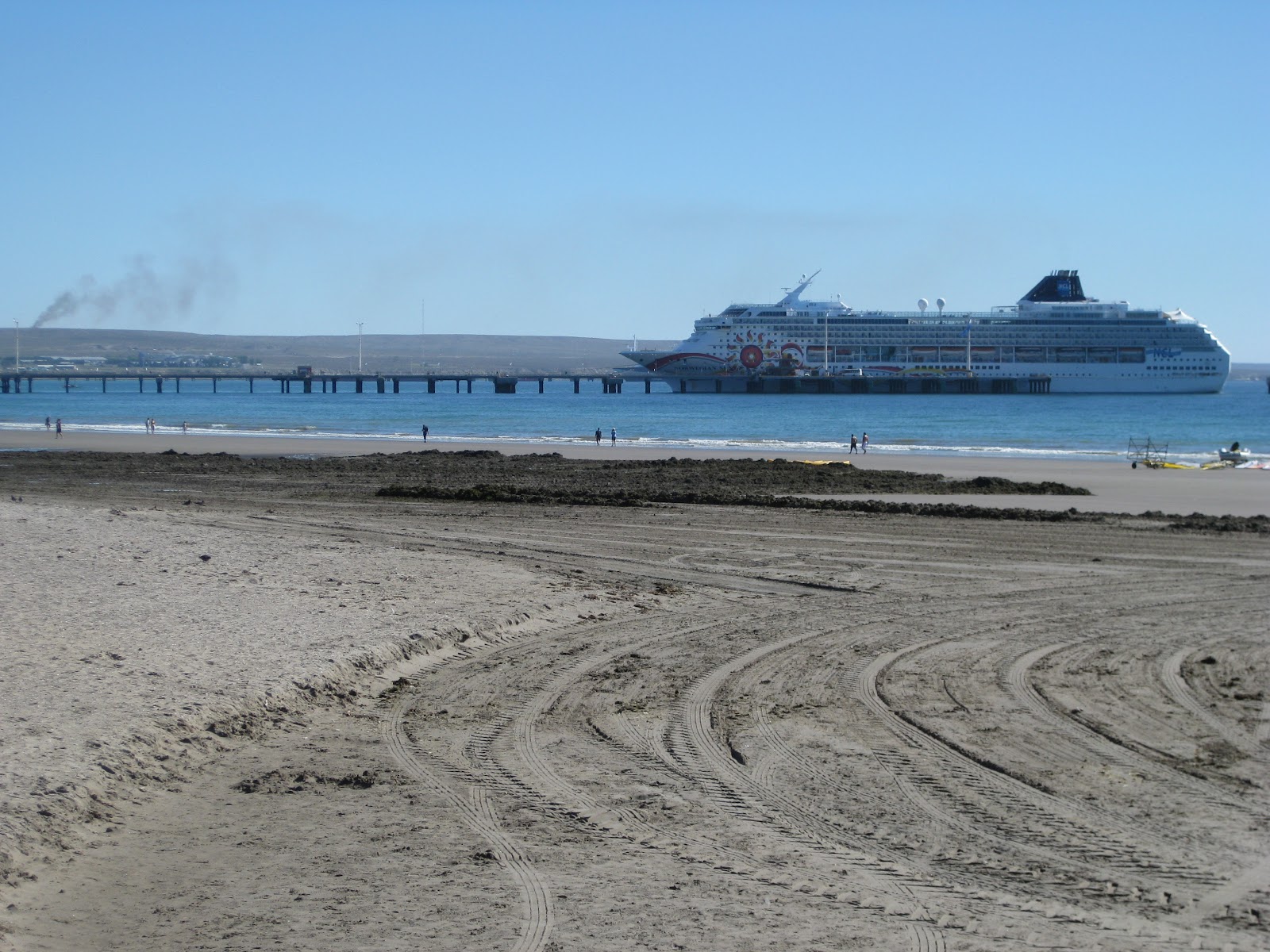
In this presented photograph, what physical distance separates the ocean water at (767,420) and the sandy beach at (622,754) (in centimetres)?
2751

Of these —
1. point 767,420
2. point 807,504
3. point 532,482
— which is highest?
point 767,420

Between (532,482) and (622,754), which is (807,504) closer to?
(532,482)

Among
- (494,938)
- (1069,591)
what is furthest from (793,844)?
(1069,591)

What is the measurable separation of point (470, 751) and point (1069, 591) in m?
6.70

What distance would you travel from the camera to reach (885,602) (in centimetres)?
1017

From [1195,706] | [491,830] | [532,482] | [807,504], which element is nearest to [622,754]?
[491,830]

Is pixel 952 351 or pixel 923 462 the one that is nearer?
pixel 923 462

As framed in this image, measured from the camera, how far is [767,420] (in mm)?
61781

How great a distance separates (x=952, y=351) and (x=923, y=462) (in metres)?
71.1

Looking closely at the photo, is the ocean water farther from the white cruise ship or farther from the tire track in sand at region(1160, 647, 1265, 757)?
the tire track in sand at region(1160, 647, 1265, 757)

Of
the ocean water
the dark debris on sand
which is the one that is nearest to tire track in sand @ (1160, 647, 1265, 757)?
the dark debris on sand

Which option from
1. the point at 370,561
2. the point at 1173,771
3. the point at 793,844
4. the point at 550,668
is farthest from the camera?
the point at 370,561

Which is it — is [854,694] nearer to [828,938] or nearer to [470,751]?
[470,751]

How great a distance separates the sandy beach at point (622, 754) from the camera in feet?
13.1
